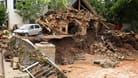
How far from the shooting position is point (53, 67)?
15.4 m

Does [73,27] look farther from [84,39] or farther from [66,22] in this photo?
[84,39]

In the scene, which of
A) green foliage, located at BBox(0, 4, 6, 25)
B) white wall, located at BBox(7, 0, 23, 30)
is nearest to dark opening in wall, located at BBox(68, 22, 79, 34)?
green foliage, located at BBox(0, 4, 6, 25)

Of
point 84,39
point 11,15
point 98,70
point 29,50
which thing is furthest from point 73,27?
point 29,50

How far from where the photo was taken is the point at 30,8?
3909 centimetres

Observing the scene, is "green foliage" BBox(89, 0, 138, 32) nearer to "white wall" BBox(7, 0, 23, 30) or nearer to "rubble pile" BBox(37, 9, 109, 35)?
"rubble pile" BBox(37, 9, 109, 35)

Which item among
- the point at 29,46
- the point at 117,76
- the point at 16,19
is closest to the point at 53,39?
the point at 117,76

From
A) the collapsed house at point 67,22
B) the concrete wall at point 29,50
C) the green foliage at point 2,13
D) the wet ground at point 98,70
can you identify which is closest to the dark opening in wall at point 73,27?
the collapsed house at point 67,22

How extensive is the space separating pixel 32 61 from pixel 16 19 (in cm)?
2467

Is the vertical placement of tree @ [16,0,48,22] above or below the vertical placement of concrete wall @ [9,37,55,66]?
above

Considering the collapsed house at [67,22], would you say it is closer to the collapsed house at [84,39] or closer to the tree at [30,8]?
the collapsed house at [84,39]

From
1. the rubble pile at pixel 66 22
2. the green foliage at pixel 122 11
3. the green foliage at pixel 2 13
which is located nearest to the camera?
the rubble pile at pixel 66 22

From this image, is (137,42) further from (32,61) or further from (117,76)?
(32,61)

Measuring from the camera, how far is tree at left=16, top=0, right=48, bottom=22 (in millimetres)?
39344

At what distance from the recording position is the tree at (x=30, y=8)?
39.3m
